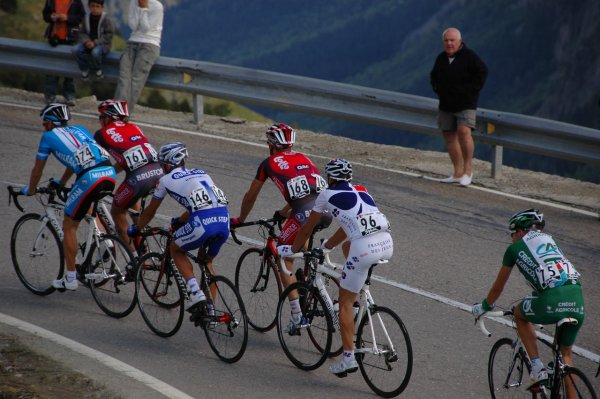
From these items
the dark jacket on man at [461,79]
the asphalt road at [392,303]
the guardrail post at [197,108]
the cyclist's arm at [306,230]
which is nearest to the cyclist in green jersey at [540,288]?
the asphalt road at [392,303]

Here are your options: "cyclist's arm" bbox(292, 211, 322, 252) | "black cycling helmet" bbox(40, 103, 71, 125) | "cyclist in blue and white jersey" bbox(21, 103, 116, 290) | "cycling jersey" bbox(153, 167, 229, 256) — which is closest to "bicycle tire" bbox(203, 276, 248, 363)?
"cycling jersey" bbox(153, 167, 229, 256)

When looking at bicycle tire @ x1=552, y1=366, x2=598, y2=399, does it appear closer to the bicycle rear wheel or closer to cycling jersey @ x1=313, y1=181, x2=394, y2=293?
the bicycle rear wheel

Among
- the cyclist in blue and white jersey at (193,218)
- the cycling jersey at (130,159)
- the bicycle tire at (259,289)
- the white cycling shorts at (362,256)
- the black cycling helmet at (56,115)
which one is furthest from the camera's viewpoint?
the cycling jersey at (130,159)

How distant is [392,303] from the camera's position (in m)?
10.3

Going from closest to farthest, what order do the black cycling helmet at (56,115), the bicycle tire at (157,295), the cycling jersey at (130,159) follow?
the bicycle tire at (157,295) < the black cycling helmet at (56,115) < the cycling jersey at (130,159)

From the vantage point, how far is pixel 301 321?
8.88 meters

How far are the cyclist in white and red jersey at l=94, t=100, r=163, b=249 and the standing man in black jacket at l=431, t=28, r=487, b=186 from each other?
5.27 meters

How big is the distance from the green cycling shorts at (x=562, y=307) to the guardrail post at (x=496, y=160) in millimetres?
7843

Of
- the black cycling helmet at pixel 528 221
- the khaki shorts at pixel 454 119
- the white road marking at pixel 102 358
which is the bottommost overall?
the white road marking at pixel 102 358

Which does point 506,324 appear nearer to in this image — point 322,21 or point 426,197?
point 426,197

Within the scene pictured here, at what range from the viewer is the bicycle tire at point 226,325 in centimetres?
864

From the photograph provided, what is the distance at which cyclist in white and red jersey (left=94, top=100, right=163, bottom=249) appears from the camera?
1065 centimetres

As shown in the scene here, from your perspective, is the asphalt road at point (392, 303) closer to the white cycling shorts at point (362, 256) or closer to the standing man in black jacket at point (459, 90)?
the standing man in black jacket at point (459, 90)

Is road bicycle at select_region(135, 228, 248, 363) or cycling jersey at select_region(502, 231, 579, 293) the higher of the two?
cycling jersey at select_region(502, 231, 579, 293)
